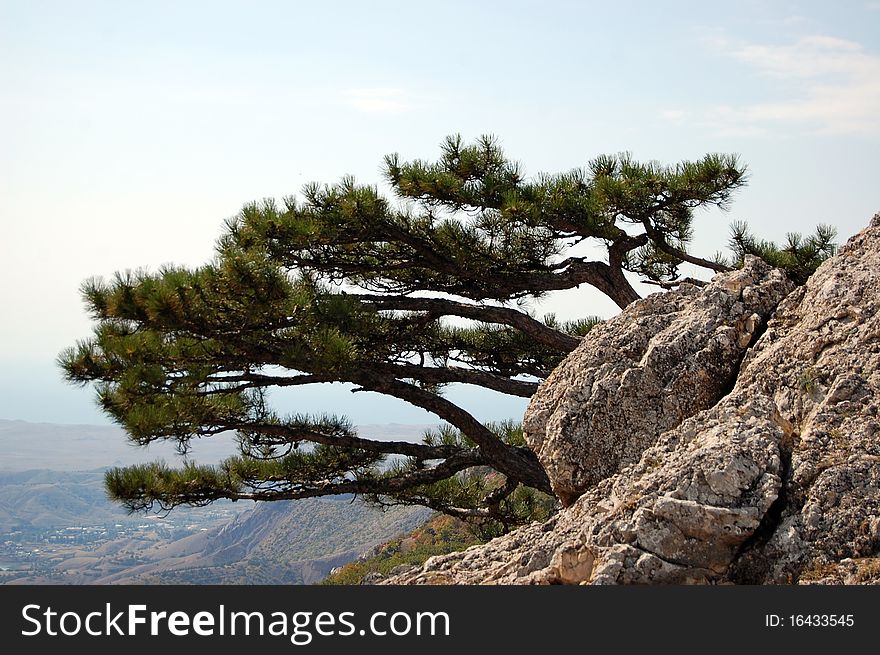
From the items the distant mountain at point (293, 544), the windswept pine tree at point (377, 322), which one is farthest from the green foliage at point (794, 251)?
the distant mountain at point (293, 544)

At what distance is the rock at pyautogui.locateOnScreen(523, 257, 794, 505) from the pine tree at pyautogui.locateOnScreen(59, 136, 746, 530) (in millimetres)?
2614

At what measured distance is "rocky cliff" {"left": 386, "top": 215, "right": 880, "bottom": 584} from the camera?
13.8 ft

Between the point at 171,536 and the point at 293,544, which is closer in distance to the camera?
the point at 293,544

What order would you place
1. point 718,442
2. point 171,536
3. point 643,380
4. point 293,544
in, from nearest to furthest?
point 718,442, point 643,380, point 293,544, point 171,536

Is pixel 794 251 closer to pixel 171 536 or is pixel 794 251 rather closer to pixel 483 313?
pixel 483 313

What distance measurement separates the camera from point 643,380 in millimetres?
5609

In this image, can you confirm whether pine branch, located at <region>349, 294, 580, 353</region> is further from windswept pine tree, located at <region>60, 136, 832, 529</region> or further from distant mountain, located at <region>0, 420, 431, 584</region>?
distant mountain, located at <region>0, 420, 431, 584</region>

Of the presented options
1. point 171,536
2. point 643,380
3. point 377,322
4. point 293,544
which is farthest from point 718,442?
point 171,536

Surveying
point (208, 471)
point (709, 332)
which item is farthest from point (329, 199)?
point (709, 332)

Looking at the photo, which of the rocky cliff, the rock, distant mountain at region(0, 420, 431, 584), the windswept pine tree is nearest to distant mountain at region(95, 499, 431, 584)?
distant mountain at region(0, 420, 431, 584)

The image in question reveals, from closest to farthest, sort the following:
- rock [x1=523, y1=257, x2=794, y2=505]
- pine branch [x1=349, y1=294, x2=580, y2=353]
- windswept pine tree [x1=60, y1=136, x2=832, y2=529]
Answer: rock [x1=523, y1=257, x2=794, y2=505]
windswept pine tree [x1=60, y1=136, x2=832, y2=529]
pine branch [x1=349, y1=294, x2=580, y2=353]

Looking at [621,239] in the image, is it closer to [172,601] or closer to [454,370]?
[454,370]

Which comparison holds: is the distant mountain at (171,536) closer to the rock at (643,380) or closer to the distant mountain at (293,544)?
the distant mountain at (293,544)

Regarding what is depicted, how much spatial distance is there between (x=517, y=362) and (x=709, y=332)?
541cm
